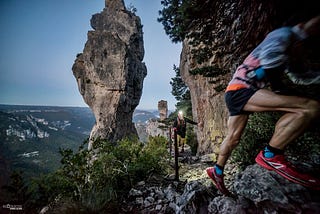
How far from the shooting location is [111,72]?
27.2 meters

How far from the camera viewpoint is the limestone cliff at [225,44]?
3.90m

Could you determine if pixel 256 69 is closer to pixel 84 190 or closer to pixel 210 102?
pixel 84 190

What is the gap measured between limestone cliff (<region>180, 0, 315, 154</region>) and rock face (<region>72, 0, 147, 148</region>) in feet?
60.4

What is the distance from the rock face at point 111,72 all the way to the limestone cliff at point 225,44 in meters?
A: 18.4

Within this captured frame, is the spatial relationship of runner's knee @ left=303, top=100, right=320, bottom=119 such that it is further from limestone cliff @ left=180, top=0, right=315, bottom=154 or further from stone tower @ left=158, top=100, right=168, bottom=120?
stone tower @ left=158, top=100, right=168, bottom=120

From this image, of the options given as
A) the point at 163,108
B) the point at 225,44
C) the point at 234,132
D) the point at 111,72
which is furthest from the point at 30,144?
the point at 234,132

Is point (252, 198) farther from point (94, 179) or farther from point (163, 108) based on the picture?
point (163, 108)

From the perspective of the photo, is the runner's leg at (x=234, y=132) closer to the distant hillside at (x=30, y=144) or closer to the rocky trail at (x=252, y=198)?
the rocky trail at (x=252, y=198)

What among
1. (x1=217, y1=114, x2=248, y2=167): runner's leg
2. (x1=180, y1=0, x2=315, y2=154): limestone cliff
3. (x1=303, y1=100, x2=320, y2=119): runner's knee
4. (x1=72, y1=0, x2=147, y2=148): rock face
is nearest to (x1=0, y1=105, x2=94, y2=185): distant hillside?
(x1=72, y1=0, x2=147, y2=148): rock face

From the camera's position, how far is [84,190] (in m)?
3.71

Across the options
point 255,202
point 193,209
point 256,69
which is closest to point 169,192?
point 193,209

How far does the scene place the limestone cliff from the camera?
3.90 meters

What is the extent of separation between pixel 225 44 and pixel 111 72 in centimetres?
2347

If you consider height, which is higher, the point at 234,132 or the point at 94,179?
the point at 234,132
